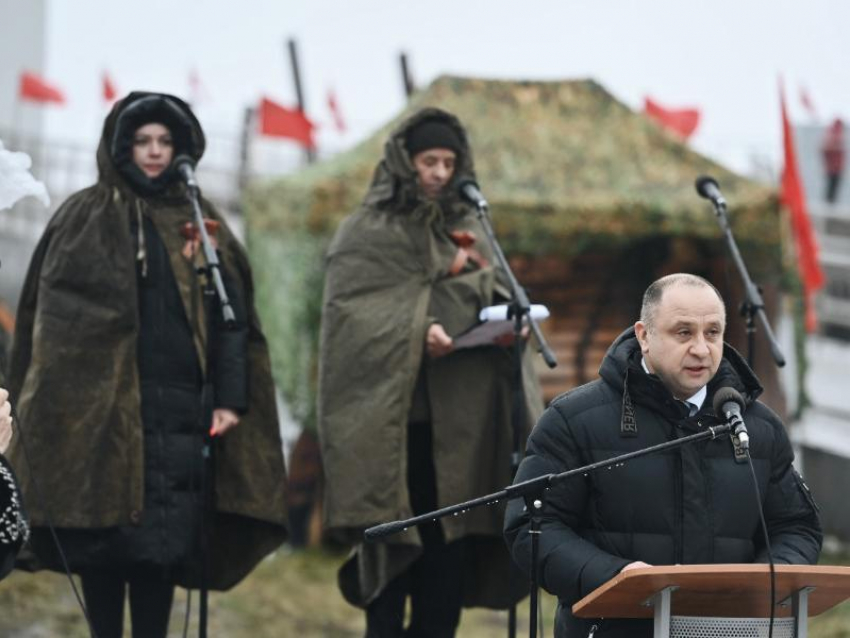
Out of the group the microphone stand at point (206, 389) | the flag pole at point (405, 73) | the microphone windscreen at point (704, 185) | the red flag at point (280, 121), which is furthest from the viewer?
the flag pole at point (405, 73)

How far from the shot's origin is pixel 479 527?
6809 millimetres

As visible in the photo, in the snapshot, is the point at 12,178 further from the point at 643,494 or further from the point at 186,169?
the point at 643,494

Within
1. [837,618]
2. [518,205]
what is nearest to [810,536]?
Result: [837,618]

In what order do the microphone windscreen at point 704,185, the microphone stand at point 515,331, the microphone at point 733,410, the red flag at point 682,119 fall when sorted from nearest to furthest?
1. the microphone at point 733,410
2. the microphone stand at point 515,331
3. the microphone windscreen at point 704,185
4. the red flag at point 682,119

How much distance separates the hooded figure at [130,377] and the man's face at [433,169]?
88cm

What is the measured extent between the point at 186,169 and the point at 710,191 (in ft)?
6.54

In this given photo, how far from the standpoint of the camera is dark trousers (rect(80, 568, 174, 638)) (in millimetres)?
6324

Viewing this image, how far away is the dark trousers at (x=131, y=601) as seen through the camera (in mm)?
6324

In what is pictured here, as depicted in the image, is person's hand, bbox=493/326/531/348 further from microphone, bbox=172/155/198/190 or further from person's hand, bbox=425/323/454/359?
microphone, bbox=172/155/198/190

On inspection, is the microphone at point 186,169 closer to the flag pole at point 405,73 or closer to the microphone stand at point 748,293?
the microphone stand at point 748,293

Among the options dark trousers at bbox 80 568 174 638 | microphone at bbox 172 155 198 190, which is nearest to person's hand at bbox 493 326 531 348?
microphone at bbox 172 155 198 190

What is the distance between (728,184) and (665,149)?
19.6 inches

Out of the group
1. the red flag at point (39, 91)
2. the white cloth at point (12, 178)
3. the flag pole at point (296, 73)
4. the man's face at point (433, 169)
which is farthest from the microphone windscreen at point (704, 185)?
the flag pole at point (296, 73)

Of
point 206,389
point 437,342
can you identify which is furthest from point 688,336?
point 206,389
